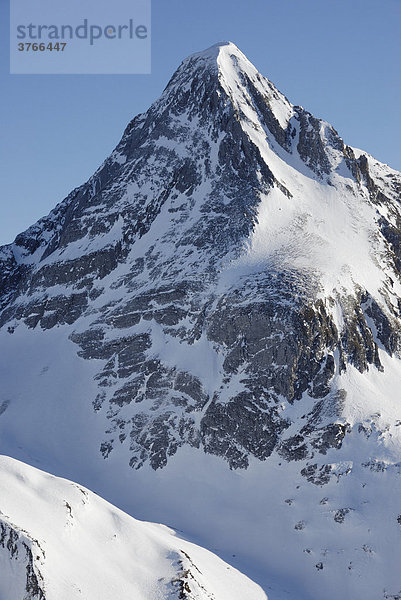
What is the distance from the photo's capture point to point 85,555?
5641 centimetres

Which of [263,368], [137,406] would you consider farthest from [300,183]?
[137,406]

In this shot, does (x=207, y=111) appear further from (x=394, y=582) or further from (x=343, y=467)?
(x=394, y=582)

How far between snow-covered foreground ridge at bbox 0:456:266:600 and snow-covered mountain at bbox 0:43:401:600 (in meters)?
8.84

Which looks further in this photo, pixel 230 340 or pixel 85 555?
pixel 230 340

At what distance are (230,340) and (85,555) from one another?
40304mm

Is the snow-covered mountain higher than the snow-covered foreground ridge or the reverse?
higher

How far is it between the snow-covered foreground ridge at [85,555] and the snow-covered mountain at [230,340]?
8.84m

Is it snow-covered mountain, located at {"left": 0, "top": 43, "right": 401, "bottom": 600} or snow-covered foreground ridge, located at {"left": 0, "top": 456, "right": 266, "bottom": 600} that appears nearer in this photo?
snow-covered foreground ridge, located at {"left": 0, "top": 456, "right": 266, "bottom": 600}

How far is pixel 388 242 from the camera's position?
119m

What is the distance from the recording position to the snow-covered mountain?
246 feet

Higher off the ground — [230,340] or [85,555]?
[230,340]

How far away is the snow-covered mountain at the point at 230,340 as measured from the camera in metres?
74.9

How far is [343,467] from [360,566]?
1227 cm

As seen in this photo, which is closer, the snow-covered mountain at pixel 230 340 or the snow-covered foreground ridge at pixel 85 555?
the snow-covered foreground ridge at pixel 85 555
